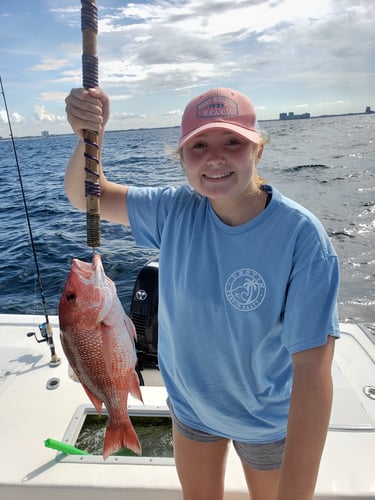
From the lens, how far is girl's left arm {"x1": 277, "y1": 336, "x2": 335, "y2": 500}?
128 centimetres

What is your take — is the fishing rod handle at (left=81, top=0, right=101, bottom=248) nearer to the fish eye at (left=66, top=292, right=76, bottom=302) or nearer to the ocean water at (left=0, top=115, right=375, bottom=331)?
the fish eye at (left=66, top=292, right=76, bottom=302)

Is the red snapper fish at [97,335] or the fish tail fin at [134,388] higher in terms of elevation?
the red snapper fish at [97,335]

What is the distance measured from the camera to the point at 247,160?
4.95 feet

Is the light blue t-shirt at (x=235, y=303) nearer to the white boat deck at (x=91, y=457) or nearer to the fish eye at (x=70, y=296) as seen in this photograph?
the fish eye at (x=70, y=296)

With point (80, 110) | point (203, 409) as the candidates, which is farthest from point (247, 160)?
point (203, 409)

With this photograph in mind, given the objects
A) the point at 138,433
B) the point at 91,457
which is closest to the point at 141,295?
the point at 138,433

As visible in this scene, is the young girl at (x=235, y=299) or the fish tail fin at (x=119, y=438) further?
the fish tail fin at (x=119, y=438)

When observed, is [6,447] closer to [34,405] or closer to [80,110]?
[34,405]

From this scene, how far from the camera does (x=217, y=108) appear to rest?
1.49m

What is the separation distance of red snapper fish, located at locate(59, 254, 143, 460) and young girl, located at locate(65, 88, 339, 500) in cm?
25

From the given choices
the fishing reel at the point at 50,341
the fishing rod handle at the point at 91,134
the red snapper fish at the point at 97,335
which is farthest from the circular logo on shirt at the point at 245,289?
the fishing reel at the point at 50,341

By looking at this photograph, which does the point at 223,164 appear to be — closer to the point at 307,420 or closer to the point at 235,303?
the point at 235,303

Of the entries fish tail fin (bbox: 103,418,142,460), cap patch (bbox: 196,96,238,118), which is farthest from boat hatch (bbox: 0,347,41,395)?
cap patch (bbox: 196,96,238,118)

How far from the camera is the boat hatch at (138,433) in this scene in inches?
91.3
